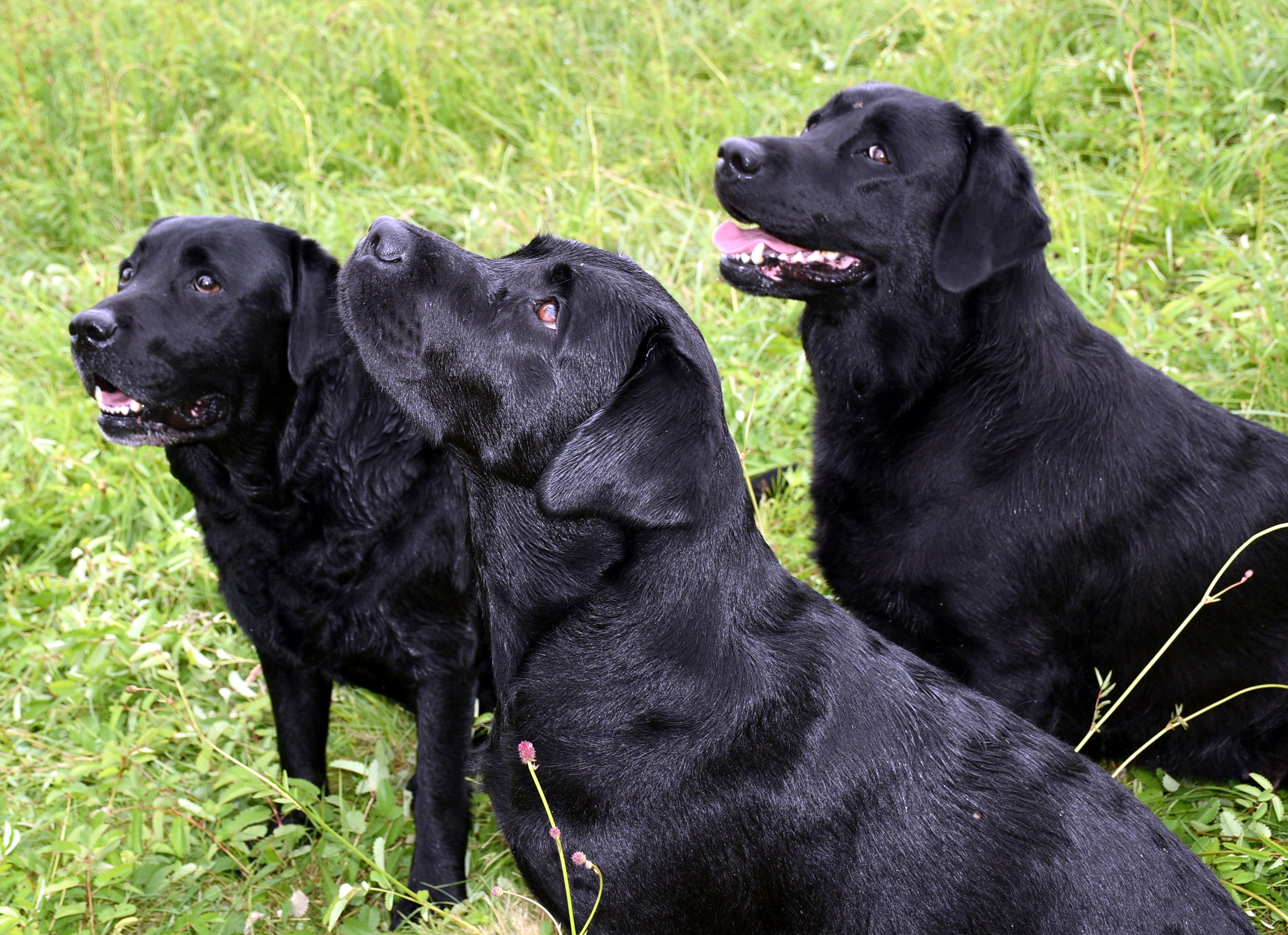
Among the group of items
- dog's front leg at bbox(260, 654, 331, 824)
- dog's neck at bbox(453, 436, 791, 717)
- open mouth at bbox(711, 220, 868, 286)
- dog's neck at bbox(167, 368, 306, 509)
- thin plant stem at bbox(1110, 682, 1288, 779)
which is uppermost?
open mouth at bbox(711, 220, 868, 286)

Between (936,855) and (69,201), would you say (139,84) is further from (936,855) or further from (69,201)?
(936,855)

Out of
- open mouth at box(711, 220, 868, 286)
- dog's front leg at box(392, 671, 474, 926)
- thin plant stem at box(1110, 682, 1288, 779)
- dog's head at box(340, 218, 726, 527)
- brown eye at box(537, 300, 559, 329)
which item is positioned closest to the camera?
dog's head at box(340, 218, 726, 527)

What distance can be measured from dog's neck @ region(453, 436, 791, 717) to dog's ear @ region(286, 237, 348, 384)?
2.90ft

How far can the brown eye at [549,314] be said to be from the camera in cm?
247

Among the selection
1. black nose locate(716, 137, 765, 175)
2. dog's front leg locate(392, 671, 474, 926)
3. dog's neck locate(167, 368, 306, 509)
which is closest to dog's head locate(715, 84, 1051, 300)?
black nose locate(716, 137, 765, 175)

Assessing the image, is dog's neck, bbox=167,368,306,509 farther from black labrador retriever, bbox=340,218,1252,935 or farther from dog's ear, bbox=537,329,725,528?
dog's ear, bbox=537,329,725,528

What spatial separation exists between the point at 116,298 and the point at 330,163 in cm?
A: 369

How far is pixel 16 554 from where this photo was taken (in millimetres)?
4582

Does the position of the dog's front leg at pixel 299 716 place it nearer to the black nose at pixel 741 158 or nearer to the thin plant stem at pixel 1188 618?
the black nose at pixel 741 158

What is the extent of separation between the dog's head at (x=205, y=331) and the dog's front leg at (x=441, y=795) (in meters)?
0.96

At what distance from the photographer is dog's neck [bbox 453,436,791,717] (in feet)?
7.38

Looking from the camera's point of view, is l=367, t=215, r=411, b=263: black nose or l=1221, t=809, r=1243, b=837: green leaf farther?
l=1221, t=809, r=1243, b=837: green leaf

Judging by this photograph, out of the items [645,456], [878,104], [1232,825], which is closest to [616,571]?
[645,456]

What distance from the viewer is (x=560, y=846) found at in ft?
7.00
